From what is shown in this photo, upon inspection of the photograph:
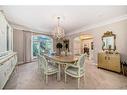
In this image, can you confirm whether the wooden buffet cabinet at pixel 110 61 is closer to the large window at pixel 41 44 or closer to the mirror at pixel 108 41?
the mirror at pixel 108 41

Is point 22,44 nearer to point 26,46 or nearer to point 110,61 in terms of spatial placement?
point 26,46

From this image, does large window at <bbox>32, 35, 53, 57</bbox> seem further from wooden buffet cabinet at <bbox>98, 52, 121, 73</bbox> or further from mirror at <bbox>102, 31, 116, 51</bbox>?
mirror at <bbox>102, 31, 116, 51</bbox>

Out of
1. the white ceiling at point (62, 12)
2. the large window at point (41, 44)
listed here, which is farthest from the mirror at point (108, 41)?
the large window at point (41, 44)

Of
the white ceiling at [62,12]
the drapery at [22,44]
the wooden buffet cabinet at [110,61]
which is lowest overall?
the wooden buffet cabinet at [110,61]

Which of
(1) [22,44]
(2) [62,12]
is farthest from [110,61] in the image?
(1) [22,44]

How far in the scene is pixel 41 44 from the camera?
6938 millimetres

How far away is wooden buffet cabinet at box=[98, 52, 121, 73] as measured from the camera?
371cm

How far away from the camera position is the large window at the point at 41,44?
6301 mm

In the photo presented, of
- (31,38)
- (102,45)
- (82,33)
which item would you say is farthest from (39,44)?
(102,45)

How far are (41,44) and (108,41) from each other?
439 centimetres

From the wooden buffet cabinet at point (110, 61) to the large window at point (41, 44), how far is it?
307 cm

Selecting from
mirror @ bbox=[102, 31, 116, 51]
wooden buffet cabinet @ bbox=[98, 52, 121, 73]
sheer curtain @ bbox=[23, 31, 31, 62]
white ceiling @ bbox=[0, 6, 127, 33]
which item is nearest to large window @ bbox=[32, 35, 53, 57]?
sheer curtain @ bbox=[23, 31, 31, 62]
